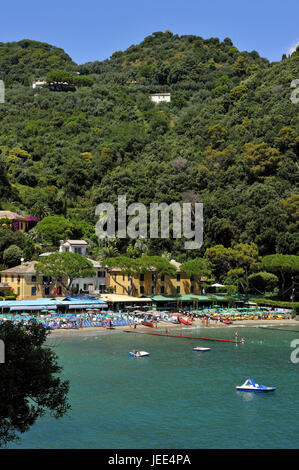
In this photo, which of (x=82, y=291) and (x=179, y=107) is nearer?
(x=82, y=291)

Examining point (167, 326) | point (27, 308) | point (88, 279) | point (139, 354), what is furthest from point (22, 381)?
point (88, 279)

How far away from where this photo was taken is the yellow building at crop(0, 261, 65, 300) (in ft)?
261

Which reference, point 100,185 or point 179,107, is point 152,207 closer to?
point 100,185

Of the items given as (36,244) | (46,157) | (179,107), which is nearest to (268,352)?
(36,244)

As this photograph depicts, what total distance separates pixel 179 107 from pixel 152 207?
7638 cm

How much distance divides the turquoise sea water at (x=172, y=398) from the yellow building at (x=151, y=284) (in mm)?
23550

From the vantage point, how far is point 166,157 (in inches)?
5010

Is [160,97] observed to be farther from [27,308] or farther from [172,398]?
[172,398]

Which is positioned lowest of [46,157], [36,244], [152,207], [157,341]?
[157,341]

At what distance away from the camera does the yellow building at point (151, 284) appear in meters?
87.8

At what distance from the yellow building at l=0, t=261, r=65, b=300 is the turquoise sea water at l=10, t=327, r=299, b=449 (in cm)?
1803

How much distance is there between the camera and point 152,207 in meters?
107

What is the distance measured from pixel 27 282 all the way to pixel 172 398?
42698mm

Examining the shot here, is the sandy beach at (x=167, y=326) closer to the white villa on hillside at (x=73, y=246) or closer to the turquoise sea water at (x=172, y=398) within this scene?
the turquoise sea water at (x=172, y=398)
